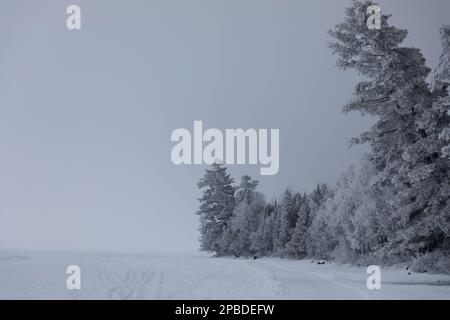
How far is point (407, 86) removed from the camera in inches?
786

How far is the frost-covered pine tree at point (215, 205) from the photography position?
196ft

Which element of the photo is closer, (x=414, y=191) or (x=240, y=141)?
(x=240, y=141)

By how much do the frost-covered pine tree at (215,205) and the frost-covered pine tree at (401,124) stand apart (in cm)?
3859

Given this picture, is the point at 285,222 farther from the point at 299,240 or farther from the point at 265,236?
the point at 299,240

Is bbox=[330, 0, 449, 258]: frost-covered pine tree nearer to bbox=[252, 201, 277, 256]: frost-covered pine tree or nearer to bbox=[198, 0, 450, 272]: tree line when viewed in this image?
bbox=[198, 0, 450, 272]: tree line

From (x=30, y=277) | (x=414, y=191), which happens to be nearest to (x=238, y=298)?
(x=30, y=277)

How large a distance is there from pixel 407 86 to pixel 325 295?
34.1 ft

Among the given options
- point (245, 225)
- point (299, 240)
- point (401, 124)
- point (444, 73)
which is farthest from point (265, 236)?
point (444, 73)

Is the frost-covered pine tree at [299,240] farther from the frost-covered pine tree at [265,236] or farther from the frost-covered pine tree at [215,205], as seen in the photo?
the frost-covered pine tree at [215,205]

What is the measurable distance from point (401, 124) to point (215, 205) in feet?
136

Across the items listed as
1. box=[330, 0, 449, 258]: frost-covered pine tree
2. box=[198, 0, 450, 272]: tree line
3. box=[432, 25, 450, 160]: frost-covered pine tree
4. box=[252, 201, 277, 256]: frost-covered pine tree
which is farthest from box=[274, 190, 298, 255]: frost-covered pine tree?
box=[432, 25, 450, 160]: frost-covered pine tree

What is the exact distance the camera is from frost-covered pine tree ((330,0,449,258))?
63.6 ft
